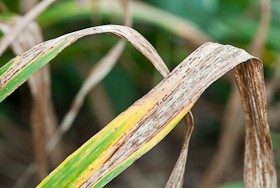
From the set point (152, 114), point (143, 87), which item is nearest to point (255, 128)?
point (152, 114)

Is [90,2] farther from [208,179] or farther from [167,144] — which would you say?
[167,144]

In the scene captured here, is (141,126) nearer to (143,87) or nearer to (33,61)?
(33,61)

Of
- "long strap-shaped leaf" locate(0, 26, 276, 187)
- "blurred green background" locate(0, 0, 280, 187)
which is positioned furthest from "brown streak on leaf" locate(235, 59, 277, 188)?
"blurred green background" locate(0, 0, 280, 187)

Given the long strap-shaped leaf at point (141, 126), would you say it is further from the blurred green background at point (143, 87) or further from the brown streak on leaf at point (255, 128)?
the blurred green background at point (143, 87)

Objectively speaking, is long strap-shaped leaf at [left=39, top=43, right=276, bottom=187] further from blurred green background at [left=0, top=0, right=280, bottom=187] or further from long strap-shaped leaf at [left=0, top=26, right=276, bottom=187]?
blurred green background at [left=0, top=0, right=280, bottom=187]

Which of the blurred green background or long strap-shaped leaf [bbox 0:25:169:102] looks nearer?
long strap-shaped leaf [bbox 0:25:169:102]

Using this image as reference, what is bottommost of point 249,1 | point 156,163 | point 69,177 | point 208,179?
point 69,177

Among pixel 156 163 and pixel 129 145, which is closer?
pixel 129 145

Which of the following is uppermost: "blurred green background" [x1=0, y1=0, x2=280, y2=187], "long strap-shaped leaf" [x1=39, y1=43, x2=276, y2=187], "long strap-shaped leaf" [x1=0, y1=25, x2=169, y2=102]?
"blurred green background" [x1=0, y1=0, x2=280, y2=187]

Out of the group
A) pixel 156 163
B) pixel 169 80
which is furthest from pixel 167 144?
pixel 169 80
